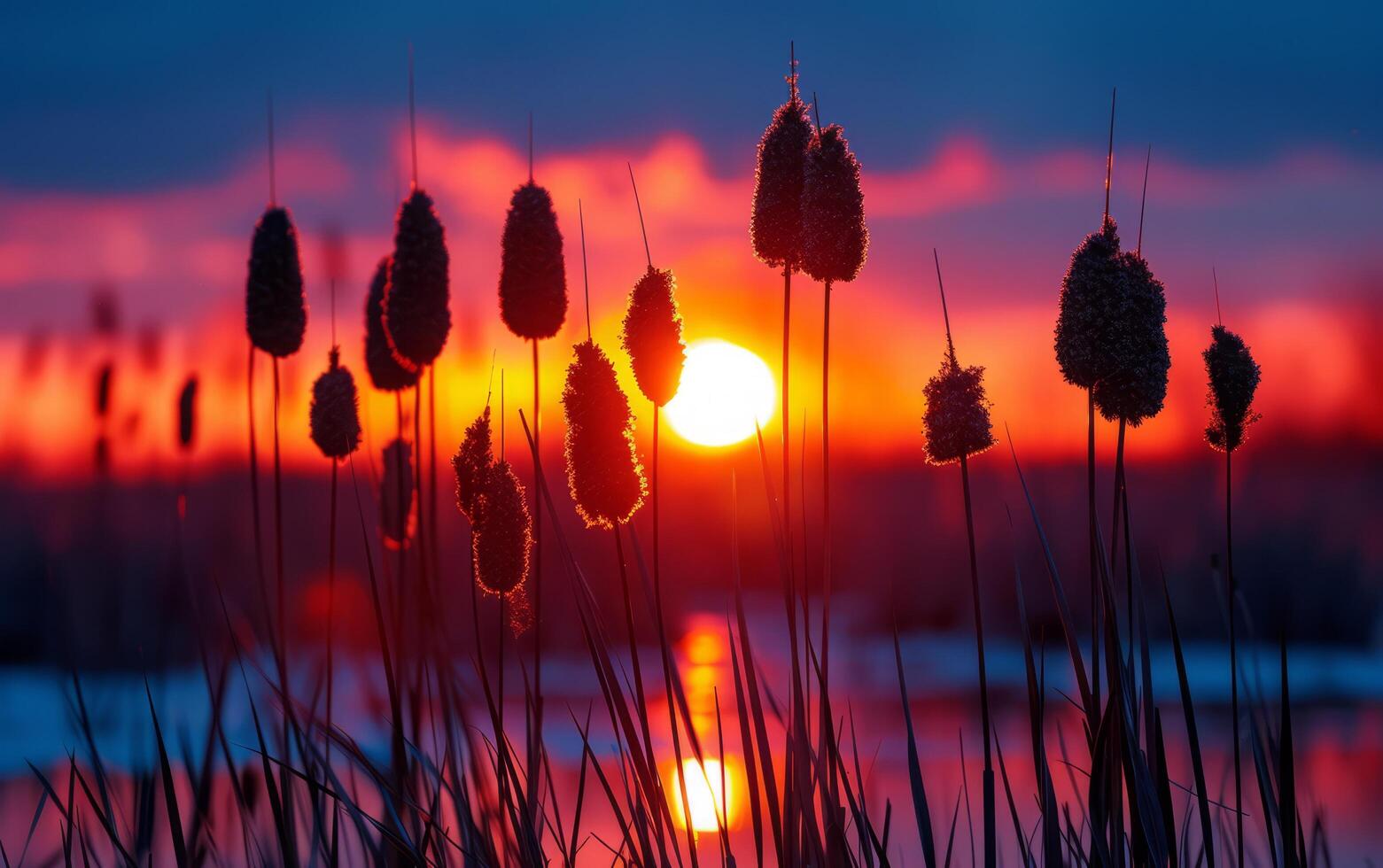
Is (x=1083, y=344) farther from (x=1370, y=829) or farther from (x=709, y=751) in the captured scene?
(x=709, y=751)

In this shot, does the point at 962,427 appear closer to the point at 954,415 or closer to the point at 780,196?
the point at 954,415

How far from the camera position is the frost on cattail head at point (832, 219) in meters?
3.09

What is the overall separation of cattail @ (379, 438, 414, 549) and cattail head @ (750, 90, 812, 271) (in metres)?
1.52

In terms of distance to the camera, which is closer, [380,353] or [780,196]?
[780,196]

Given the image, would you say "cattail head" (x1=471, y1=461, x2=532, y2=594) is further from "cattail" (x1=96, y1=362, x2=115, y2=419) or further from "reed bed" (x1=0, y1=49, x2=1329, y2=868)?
"cattail" (x1=96, y1=362, x2=115, y2=419)

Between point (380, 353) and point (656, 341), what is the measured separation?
1.77 metres

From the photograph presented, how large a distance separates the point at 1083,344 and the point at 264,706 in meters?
2.84

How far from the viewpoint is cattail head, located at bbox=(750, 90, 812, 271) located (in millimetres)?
3219

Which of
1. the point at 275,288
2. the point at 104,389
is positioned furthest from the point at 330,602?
the point at 104,389

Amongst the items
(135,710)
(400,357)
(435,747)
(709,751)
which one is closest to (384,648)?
(435,747)

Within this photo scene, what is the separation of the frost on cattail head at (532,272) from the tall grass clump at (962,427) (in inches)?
43.7

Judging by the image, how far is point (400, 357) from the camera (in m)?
3.33

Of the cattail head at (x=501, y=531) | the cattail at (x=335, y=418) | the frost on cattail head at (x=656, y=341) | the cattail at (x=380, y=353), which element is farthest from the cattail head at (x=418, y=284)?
the cattail at (x=335, y=418)

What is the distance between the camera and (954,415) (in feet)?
10.6
